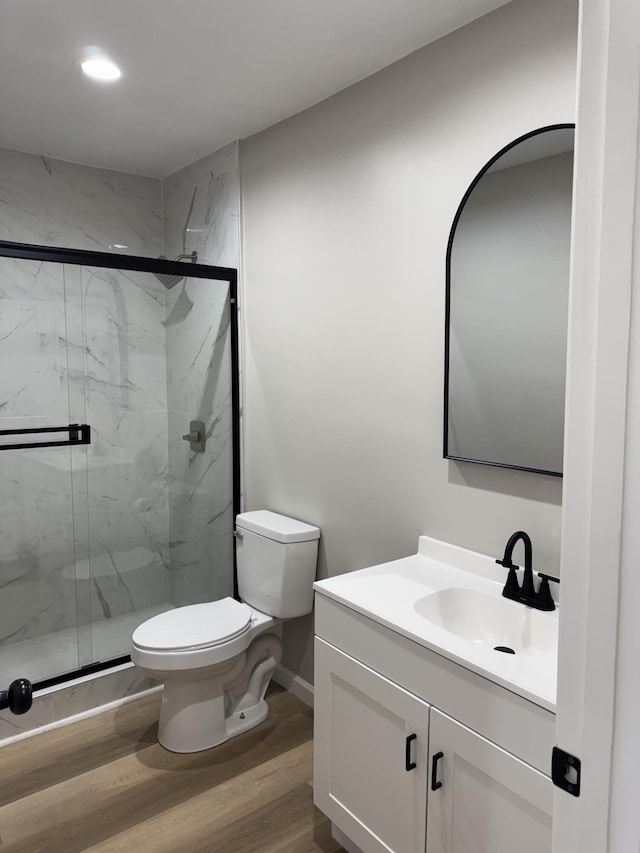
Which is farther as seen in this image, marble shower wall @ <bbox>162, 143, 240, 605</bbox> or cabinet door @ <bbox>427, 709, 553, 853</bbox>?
marble shower wall @ <bbox>162, 143, 240, 605</bbox>

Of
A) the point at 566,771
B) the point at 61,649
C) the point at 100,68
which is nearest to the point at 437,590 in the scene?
the point at 566,771

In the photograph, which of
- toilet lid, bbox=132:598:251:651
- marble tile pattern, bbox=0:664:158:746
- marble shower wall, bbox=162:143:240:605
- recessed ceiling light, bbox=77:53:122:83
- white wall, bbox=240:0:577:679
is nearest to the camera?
white wall, bbox=240:0:577:679

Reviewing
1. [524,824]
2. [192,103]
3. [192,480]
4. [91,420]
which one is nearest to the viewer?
[524,824]

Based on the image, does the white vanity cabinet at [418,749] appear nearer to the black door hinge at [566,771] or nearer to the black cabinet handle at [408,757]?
the black cabinet handle at [408,757]

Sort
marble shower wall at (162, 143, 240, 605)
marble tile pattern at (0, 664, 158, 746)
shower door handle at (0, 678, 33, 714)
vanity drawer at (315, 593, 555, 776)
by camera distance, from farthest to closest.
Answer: marble shower wall at (162, 143, 240, 605) → marble tile pattern at (0, 664, 158, 746) → vanity drawer at (315, 593, 555, 776) → shower door handle at (0, 678, 33, 714)

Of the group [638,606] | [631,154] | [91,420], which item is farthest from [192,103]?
[638,606]

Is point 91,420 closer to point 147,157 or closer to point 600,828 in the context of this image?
point 147,157

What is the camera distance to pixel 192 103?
2521mm

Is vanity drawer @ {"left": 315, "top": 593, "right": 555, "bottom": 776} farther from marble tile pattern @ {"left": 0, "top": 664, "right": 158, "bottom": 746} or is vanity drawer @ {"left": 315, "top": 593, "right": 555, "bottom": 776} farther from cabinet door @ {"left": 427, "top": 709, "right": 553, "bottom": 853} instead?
marble tile pattern @ {"left": 0, "top": 664, "right": 158, "bottom": 746}

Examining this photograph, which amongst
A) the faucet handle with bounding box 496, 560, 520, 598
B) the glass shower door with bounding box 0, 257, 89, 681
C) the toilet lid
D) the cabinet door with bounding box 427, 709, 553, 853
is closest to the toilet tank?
the toilet lid

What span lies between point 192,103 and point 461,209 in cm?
129

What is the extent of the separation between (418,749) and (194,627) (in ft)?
3.83

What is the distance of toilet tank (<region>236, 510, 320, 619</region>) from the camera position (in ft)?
8.43

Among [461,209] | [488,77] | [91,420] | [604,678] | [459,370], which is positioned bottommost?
[604,678]
